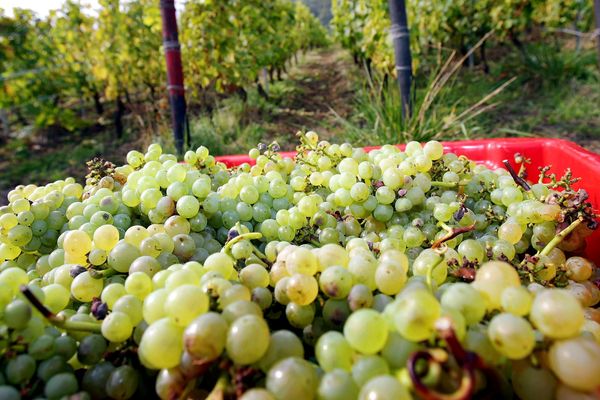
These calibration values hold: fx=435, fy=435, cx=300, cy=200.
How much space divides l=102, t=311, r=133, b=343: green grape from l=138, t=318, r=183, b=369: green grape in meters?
0.05

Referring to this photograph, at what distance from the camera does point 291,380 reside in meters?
0.43

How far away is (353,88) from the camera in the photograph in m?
6.30

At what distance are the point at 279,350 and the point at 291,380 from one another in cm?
5

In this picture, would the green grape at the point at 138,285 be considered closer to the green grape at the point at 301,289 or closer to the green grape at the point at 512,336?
the green grape at the point at 301,289

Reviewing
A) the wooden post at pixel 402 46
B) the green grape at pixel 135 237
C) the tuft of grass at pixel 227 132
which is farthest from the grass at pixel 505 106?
the green grape at pixel 135 237

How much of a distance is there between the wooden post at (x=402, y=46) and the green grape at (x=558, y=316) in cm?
219

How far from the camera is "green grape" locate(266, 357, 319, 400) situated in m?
0.43

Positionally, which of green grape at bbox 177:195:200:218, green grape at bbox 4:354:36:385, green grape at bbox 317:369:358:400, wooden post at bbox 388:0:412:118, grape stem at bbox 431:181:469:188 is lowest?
green grape at bbox 317:369:358:400

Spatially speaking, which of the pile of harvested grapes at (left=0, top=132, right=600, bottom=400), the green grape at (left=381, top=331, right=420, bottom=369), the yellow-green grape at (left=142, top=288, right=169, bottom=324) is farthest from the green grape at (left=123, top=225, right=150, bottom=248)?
the green grape at (left=381, top=331, right=420, bottom=369)

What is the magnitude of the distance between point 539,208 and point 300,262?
0.50 metres

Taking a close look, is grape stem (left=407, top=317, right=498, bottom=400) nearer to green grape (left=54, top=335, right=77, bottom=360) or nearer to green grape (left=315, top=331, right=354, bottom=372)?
green grape (left=315, top=331, right=354, bottom=372)

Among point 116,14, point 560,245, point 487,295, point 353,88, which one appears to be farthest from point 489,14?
point 487,295

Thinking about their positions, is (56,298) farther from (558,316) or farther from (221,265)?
(558,316)

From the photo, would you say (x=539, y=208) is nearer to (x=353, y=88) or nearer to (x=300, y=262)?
(x=300, y=262)
